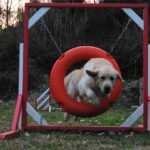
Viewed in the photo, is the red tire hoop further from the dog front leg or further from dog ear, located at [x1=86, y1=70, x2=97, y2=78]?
dog ear, located at [x1=86, y1=70, x2=97, y2=78]

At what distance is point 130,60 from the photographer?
24.6 metres

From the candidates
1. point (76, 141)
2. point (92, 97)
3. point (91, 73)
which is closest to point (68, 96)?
point (92, 97)

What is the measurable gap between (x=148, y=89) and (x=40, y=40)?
18190mm

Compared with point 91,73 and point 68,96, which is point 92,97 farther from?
point 68,96

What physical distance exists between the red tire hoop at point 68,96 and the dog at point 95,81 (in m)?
0.14

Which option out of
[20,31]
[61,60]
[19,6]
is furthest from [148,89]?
[19,6]

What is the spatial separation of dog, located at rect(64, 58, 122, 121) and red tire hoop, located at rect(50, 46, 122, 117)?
14cm

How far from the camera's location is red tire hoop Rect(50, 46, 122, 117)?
331 inches

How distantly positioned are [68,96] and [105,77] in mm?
915

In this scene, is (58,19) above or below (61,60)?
above

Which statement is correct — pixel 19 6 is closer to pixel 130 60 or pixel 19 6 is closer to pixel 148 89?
pixel 130 60

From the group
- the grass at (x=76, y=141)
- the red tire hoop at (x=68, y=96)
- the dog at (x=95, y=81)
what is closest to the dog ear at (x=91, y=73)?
the dog at (x=95, y=81)

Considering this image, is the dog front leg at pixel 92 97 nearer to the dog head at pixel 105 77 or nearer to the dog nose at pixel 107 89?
the dog head at pixel 105 77

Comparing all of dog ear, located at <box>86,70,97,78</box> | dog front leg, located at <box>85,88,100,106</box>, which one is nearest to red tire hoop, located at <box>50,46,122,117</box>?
dog front leg, located at <box>85,88,100,106</box>
